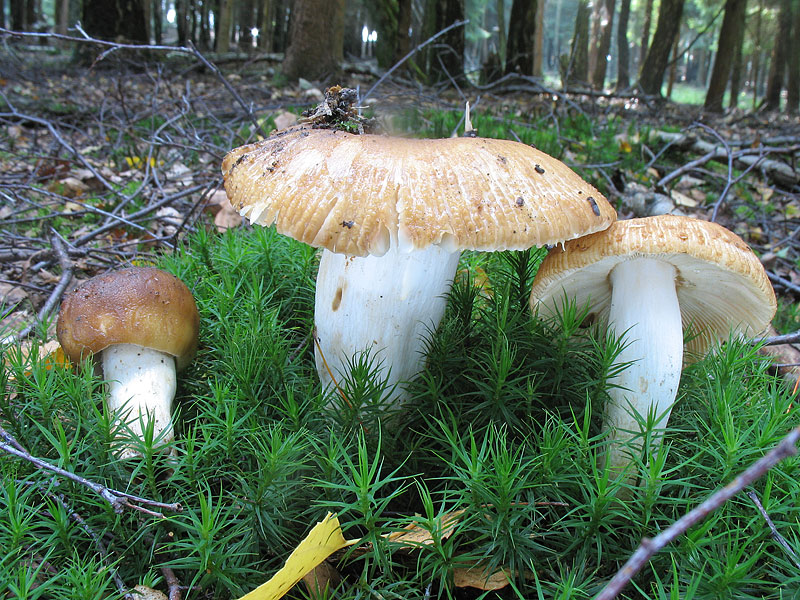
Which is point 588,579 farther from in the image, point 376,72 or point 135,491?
point 376,72

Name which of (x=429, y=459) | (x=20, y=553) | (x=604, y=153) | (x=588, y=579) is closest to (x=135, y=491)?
(x=20, y=553)

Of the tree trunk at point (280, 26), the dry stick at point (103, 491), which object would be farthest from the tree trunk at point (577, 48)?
the tree trunk at point (280, 26)

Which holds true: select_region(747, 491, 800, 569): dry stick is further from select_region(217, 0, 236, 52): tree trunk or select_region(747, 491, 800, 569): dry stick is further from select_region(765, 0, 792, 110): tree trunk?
select_region(217, 0, 236, 52): tree trunk

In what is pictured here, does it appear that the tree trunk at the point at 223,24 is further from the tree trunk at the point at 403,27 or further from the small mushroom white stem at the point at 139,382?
the small mushroom white stem at the point at 139,382

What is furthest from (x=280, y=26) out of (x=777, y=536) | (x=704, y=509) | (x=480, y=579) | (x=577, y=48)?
(x=704, y=509)

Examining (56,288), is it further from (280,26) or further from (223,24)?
(280,26)

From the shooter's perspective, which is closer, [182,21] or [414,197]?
[414,197]
